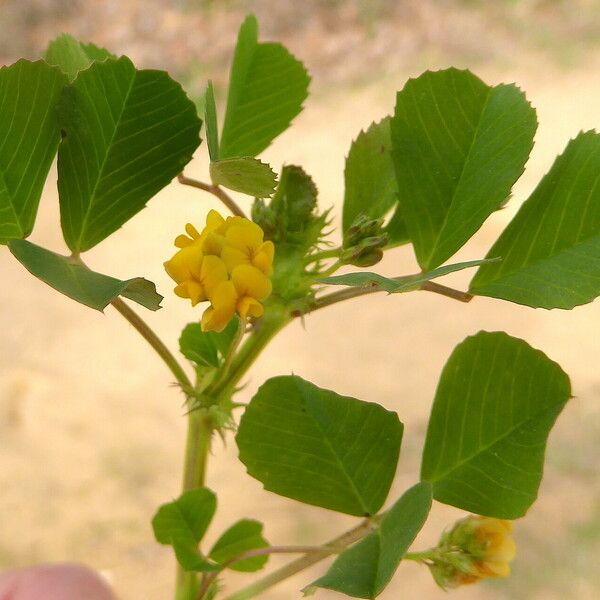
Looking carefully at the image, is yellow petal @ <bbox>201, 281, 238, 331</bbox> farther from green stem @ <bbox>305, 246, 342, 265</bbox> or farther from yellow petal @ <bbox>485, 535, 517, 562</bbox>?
yellow petal @ <bbox>485, 535, 517, 562</bbox>

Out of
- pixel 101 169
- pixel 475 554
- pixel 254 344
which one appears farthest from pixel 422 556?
pixel 101 169

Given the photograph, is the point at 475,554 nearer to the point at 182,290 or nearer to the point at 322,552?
the point at 322,552

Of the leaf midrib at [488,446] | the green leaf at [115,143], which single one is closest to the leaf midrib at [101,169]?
the green leaf at [115,143]

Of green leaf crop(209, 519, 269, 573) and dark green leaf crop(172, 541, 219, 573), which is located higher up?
green leaf crop(209, 519, 269, 573)

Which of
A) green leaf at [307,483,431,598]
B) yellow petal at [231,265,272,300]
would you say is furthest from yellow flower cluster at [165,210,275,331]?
green leaf at [307,483,431,598]

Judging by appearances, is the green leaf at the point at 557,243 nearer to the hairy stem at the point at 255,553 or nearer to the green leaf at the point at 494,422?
the green leaf at the point at 494,422

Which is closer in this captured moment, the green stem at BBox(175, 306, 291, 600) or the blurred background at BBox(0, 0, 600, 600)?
the green stem at BBox(175, 306, 291, 600)
